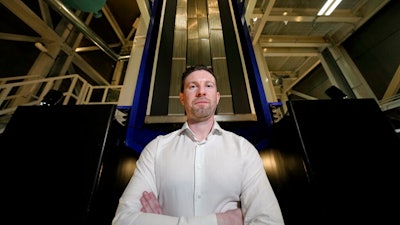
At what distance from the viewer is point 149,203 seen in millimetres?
834

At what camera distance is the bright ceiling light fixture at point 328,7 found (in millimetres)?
3735

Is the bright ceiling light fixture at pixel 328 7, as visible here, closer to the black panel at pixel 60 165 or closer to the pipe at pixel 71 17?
the black panel at pixel 60 165

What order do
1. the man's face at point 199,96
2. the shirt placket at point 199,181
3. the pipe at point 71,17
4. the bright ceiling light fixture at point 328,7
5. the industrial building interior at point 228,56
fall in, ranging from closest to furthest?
the shirt placket at point 199,181 < the man's face at point 199,96 < the industrial building interior at point 228,56 < the bright ceiling light fixture at point 328,7 < the pipe at point 71,17

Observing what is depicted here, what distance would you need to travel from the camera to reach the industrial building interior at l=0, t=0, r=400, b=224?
5.50 ft

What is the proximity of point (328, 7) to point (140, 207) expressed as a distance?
5.40m

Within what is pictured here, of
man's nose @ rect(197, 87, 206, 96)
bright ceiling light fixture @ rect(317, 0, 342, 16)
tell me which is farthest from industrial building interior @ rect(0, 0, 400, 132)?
man's nose @ rect(197, 87, 206, 96)

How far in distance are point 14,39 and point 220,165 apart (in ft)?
20.6

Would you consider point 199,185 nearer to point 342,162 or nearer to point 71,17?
point 342,162

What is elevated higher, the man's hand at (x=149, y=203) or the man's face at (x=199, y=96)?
the man's face at (x=199, y=96)

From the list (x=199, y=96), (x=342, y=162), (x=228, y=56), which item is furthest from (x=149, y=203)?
(x=228, y=56)

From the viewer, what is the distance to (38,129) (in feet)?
3.50

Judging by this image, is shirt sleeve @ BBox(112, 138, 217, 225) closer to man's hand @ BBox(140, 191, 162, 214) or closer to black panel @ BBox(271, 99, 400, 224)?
man's hand @ BBox(140, 191, 162, 214)

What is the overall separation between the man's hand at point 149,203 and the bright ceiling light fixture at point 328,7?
17.2ft

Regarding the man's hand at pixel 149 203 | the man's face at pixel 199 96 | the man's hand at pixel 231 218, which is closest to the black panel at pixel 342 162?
the man's hand at pixel 231 218
